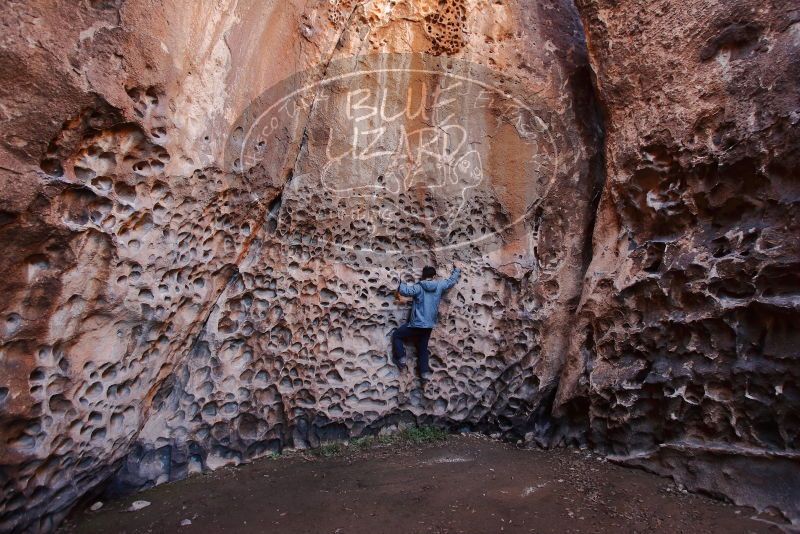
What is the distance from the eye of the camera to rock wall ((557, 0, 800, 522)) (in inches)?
112

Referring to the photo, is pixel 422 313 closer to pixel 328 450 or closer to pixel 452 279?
pixel 452 279

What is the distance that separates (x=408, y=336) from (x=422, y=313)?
257 mm

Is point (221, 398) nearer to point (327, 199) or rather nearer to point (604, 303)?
point (327, 199)

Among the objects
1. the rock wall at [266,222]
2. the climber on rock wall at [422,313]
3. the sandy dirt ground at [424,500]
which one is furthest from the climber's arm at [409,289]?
the sandy dirt ground at [424,500]

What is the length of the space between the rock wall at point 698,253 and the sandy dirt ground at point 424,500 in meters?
0.25

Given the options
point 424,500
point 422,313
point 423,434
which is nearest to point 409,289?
point 422,313

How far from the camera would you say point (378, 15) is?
3.95 metres

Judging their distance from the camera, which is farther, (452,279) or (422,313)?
(452,279)

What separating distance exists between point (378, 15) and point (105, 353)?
2885 mm

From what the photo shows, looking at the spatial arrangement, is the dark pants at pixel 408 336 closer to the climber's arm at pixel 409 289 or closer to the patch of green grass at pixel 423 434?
the climber's arm at pixel 409 289

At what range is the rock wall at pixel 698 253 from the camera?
2.84 metres

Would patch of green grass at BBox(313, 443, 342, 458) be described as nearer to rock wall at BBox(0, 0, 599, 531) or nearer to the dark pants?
rock wall at BBox(0, 0, 599, 531)

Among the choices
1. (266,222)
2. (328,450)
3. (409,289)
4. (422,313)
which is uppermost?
(266,222)

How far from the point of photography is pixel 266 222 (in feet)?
12.6
